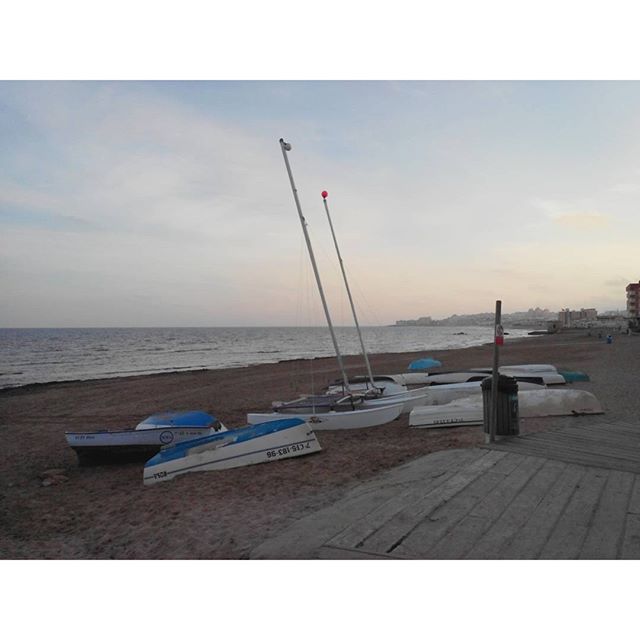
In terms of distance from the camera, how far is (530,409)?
10.6 m

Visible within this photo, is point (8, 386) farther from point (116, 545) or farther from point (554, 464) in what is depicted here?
point (554, 464)

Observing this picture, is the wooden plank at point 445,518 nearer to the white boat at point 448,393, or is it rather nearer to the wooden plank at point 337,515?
the wooden plank at point 337,515

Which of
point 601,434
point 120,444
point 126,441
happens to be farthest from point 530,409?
point 120,444

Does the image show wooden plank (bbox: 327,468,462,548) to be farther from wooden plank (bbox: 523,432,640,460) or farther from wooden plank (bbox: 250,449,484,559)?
wooden plank (bbox: 523,432,640,460)

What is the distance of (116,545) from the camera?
235 inches

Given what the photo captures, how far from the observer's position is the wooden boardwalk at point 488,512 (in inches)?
167

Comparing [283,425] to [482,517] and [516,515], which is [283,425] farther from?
[516,515]

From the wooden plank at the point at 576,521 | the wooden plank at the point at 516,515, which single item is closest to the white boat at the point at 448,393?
the wooden plank at the point at 516,515

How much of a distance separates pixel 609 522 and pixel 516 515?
2.67 feet

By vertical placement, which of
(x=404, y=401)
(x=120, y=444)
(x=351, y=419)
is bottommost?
(x=120, y=444)

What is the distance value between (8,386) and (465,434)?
32.6m

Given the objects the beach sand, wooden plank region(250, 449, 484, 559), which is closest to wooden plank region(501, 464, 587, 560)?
wooden plank region(250, 449, 484, 559)

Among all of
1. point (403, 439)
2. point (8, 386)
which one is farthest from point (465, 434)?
point (8, 386)

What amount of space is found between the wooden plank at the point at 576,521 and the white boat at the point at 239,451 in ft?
16.7
